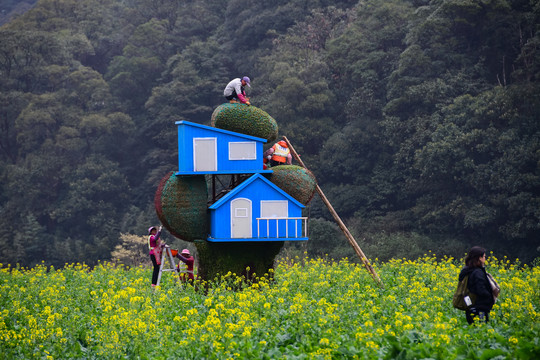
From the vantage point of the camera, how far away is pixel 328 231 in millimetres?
37188

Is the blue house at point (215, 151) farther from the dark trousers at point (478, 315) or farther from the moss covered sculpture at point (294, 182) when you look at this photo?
the dark trousers at point (478, 315)

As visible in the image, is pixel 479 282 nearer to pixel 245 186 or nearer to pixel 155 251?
pixel 245 186

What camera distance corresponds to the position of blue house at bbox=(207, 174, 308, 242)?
1595cm

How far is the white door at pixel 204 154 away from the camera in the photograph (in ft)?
53.0

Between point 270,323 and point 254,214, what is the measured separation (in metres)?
4.20

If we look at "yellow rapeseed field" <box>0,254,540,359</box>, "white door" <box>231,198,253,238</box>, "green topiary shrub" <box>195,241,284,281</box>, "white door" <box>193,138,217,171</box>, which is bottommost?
"yellow rapeseed field" <box>0,254,540,359</box>

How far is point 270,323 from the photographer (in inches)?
487

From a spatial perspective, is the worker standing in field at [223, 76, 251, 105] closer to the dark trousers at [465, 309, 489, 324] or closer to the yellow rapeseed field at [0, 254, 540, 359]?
the yellow rapeseed field at [0, 254, 540, 359]

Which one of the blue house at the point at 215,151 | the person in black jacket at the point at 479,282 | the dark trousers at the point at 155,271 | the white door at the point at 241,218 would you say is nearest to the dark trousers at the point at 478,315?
the person in black jacket at the point at 479,282

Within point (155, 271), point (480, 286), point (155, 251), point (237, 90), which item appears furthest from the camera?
point (237, 90)

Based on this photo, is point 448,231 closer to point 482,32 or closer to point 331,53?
point 482,32

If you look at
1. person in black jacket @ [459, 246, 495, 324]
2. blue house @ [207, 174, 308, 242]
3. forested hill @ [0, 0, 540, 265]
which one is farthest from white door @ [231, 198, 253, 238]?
forested hill @ [0, 0, 540, 265]

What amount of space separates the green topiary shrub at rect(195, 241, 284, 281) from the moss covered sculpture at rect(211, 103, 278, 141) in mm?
2698

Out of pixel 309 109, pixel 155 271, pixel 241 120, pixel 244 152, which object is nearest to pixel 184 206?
pixel 155 271
